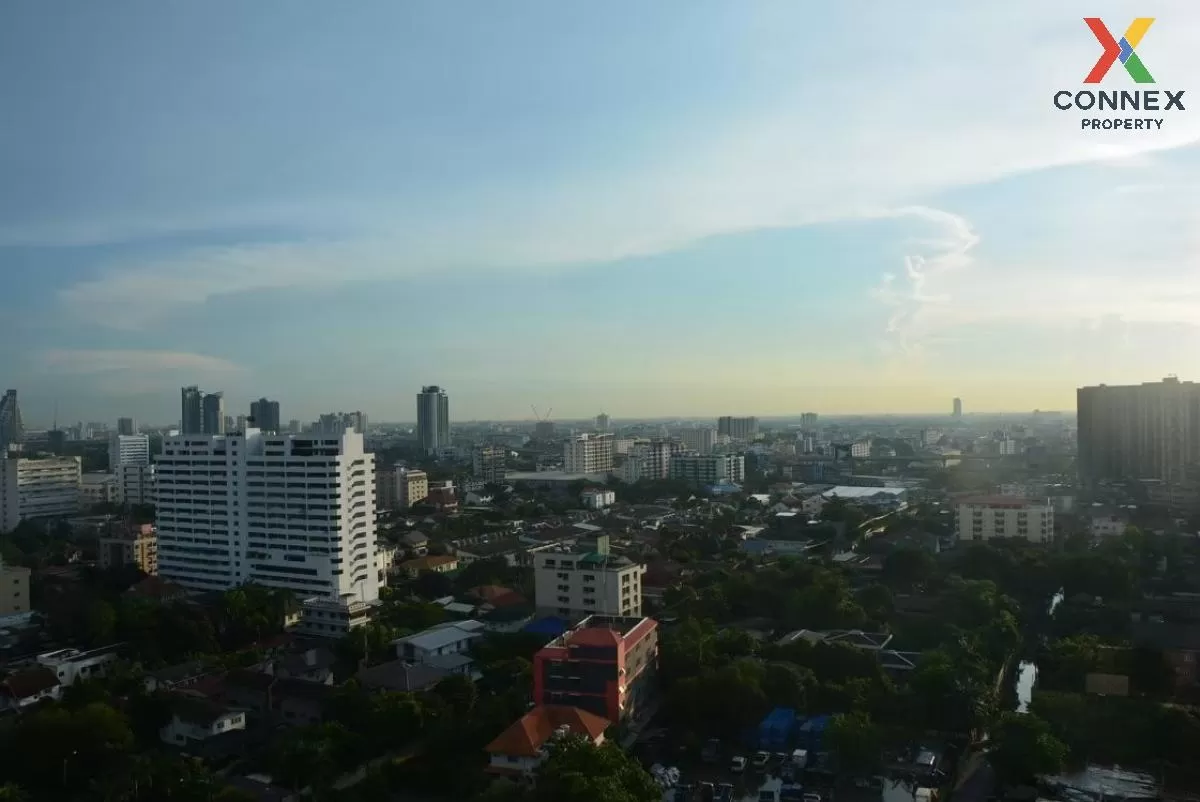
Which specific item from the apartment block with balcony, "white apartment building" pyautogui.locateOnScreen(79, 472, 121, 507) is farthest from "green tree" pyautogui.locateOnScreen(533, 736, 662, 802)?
"white apartment building" pyautogui.locateOnScreen(79, 472, 121, 507)

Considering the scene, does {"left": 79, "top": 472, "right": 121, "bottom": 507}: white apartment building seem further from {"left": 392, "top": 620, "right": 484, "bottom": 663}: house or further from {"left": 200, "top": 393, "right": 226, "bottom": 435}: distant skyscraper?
{"left": 392, "top": 620, "right": 484, "bottom": 663}: house

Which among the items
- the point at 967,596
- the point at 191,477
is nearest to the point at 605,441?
the point at 191,477

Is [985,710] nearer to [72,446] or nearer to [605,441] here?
[605,441]

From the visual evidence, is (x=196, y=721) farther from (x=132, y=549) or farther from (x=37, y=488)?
(x=37, y=488)

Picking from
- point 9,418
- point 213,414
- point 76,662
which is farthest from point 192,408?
point 76,662

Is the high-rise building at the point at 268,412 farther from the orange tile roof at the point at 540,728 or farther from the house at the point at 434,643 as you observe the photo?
the orange tile roof at the point at 540,728

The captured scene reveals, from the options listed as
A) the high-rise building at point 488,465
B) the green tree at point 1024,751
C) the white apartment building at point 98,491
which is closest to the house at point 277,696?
the green tree at point 1024,751
